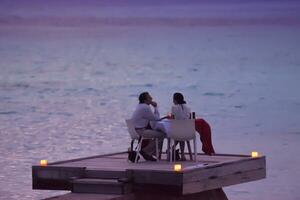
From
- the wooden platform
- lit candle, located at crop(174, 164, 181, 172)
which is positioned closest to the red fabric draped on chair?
the wooden platform

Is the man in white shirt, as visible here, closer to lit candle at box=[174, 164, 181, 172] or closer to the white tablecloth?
the white tablecloth

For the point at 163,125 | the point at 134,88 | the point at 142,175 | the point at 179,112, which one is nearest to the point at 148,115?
the point at 163,125

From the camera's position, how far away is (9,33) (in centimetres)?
7519

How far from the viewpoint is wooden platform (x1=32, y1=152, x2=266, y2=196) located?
573 inches

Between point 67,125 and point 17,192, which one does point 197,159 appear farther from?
point 67,125

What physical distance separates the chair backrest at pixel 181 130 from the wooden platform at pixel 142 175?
0.30 m

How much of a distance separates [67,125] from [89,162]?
15046mm

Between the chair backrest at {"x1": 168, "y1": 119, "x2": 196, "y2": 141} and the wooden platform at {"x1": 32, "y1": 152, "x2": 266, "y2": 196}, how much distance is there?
0.30 metres

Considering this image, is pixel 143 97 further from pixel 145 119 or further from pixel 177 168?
pixel 177 168

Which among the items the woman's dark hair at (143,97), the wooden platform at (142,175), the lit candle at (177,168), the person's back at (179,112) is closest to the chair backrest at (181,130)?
the person's back at (179,112)

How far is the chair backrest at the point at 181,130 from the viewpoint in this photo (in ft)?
49.9

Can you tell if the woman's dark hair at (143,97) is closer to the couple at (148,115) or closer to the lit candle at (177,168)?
the couple at (148,115)

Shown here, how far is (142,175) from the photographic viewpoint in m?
14.7

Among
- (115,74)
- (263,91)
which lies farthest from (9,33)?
(263,91)
